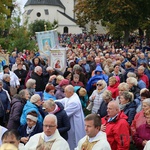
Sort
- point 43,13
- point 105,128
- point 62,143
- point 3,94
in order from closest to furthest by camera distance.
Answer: point 62,143 → point 105,128 → point 3,94 → point 43,13

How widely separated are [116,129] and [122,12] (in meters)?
29.5

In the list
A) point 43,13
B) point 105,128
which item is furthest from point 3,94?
point 43,13

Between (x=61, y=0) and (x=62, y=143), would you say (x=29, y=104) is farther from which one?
(x=61, y=0)

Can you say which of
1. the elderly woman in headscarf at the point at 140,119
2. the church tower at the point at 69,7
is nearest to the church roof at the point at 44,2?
the church tower at the point at 69,7

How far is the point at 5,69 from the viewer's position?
408 inches

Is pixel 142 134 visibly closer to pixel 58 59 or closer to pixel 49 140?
pixel 49 140

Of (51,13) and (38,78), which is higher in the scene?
(51,13)

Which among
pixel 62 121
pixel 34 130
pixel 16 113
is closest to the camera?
pixel 34 130

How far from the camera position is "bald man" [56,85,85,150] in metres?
6.85

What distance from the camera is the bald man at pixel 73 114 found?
22.5 feet

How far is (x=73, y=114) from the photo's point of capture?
6.91m

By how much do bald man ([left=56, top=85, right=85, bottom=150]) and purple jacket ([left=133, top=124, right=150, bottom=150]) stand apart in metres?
1.46

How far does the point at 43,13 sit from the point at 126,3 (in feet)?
165

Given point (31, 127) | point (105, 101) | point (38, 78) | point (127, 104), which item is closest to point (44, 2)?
point (38, 78)
